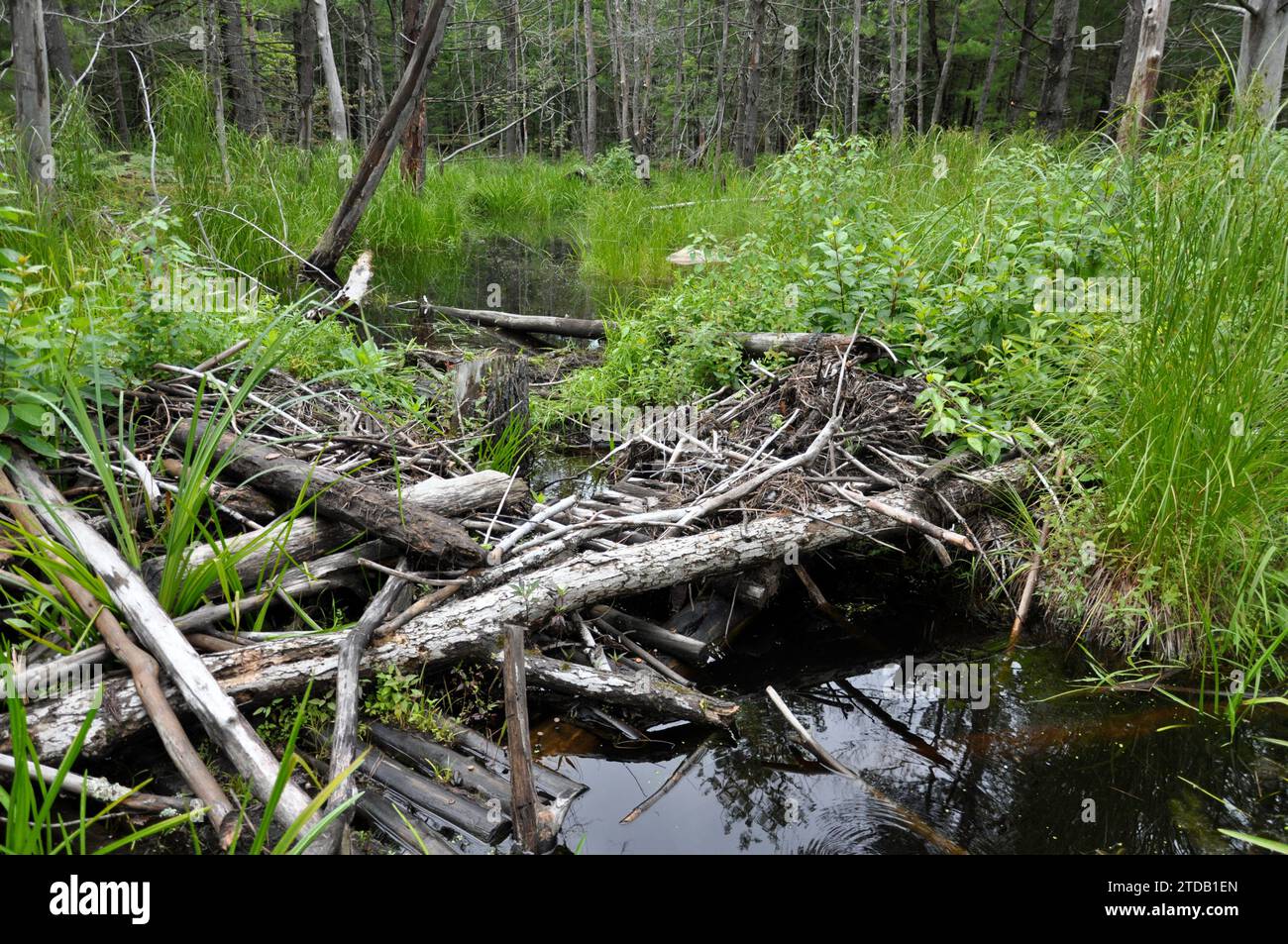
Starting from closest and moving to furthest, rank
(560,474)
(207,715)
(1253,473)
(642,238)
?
(207,715), (1253,473), (560,474), (642,238)

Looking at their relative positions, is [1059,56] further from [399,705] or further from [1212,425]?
[399,705]

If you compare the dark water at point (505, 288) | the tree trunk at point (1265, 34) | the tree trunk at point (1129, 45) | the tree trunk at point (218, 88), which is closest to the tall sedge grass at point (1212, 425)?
the tree trunk at point (1265, 34)

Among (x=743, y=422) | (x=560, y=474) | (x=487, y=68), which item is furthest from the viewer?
(x=487, y=68)

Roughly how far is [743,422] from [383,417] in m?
2.02

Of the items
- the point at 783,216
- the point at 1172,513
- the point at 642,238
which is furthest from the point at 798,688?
the point at 642,238

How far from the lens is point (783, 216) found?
6.47m

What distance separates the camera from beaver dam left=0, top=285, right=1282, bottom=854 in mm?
2533

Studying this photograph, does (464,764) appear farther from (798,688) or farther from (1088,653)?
(1088,653)

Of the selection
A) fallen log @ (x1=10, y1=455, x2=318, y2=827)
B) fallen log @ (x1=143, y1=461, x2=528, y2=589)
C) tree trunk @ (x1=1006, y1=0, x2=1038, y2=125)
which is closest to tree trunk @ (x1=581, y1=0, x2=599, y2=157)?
tree trunk @ (x1=1006, y1=0, x2=1038, y2=125)

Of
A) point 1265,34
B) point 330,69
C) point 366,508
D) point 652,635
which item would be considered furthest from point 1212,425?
point 330,69

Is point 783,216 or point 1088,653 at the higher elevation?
point 783,216

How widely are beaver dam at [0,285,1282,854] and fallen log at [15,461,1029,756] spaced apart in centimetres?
1

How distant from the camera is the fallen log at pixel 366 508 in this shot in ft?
10.6

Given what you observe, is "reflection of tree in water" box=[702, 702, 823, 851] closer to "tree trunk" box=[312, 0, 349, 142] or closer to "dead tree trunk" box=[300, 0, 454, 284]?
"dead tree trunk" box=[300, 0, 454, 284]
